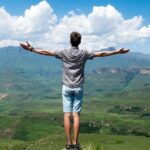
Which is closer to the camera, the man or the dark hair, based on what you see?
the dark hair

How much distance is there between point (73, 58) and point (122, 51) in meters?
2.02

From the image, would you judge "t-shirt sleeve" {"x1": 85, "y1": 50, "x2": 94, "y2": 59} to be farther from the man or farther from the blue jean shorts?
the blue jean shorts

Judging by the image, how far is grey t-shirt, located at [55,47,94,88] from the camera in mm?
15672

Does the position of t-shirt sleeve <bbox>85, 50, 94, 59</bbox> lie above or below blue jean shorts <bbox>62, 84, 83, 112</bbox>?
above

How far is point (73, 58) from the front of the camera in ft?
51.6

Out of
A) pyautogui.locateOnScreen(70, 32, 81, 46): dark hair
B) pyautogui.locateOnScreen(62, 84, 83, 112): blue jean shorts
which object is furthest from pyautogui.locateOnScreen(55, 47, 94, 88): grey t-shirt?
pyautogui.locateOnScreen(70, 32, 81, 46): dark hair

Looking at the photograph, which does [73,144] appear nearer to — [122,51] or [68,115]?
[68,115]

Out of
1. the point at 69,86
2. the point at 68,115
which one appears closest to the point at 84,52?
the point at 69,86

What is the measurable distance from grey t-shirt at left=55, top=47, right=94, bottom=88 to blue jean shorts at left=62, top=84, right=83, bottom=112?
Answer: 0.17 meters

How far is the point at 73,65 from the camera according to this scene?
15688 millimetres

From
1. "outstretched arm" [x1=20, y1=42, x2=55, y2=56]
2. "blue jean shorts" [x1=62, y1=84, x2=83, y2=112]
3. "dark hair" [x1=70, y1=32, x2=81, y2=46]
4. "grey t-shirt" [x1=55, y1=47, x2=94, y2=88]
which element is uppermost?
"dark hair" [x1=70, y1=32, x2=81, y2=46]

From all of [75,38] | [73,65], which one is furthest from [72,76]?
[75,38]

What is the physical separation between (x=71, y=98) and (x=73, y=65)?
1358 millimetres

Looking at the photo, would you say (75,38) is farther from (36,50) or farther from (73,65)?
(36,50)
